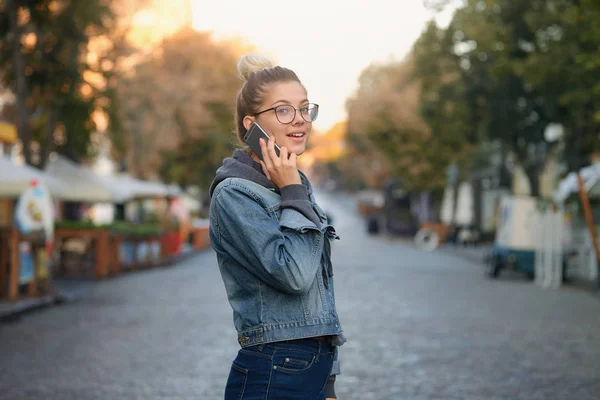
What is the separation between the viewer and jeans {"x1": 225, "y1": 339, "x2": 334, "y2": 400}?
2.57 metres

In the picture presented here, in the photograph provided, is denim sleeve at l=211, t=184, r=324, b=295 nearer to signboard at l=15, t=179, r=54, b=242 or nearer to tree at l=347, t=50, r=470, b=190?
signboard at l=15, t=179, r=54, b=242

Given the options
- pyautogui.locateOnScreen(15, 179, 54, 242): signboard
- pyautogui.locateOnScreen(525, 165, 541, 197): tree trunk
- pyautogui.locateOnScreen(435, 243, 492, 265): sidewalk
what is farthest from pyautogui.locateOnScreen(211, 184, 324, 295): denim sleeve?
pyautogui.locateOnScreen(525, 165, 541, 197): tree trunk

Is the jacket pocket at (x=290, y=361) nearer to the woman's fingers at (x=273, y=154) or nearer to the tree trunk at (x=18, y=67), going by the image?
the woman's fingers at (x=273, y=154)

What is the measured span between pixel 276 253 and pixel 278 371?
36 cm

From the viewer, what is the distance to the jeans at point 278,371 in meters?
2.57

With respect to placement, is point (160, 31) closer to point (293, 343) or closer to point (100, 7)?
point (100, 7)

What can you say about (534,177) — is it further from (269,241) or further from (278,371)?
(269,241)

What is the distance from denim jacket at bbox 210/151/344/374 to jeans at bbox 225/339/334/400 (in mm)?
48

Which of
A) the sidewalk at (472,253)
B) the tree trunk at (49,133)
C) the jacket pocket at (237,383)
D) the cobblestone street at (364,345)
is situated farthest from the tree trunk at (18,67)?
the jacket pocket at (237,383)

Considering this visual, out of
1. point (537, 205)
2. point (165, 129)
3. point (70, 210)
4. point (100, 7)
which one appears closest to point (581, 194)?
point (537, 205)

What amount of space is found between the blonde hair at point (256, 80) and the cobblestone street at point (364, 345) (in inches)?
178

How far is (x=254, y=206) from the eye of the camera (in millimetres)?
2514

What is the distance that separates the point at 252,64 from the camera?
8.96ft

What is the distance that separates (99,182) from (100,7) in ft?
15.5
